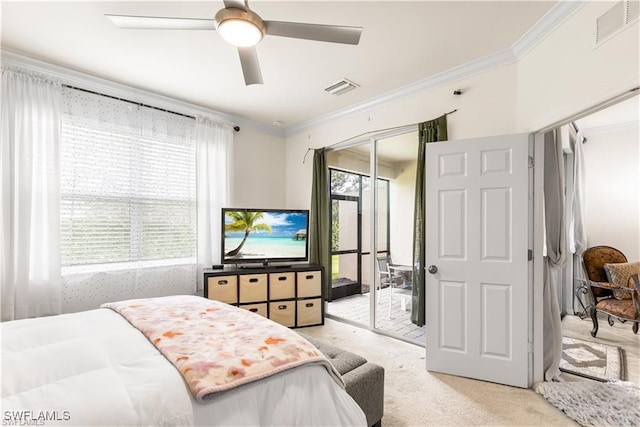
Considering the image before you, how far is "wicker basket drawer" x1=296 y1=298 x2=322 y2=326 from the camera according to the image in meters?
3.87

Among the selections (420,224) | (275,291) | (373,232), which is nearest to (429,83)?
(420,224)

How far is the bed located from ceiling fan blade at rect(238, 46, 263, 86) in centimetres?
158

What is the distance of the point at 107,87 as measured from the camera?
3145mm

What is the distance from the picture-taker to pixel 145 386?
1073 millimetres

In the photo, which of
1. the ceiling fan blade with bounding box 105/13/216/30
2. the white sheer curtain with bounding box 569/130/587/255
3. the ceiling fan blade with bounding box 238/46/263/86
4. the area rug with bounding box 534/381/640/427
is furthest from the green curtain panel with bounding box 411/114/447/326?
the white sheer curtain with bounding box 569/130/587/255

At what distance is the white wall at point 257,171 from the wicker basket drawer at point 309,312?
1.54 m

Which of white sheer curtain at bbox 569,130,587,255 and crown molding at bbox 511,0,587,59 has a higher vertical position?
crown molding at bbox 511,0,587,59

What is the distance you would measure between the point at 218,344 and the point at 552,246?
274 cm

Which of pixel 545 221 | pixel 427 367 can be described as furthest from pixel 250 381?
pixel 545 221

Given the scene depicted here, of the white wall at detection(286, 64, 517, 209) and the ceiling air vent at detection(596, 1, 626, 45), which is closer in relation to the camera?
the ceiling air vent at detection(596, 1, 626, 45)

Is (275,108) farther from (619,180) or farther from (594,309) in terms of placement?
(619,180)

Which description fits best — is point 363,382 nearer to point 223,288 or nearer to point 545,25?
point 223,288

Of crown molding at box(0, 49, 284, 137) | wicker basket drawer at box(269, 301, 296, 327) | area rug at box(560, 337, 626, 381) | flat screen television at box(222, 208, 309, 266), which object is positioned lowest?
area rug at box(560, 337, 626, 381)

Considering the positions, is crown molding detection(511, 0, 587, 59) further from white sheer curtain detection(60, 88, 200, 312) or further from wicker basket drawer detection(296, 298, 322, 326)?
white sheer curtain detection(60, 88, 200, 312)
